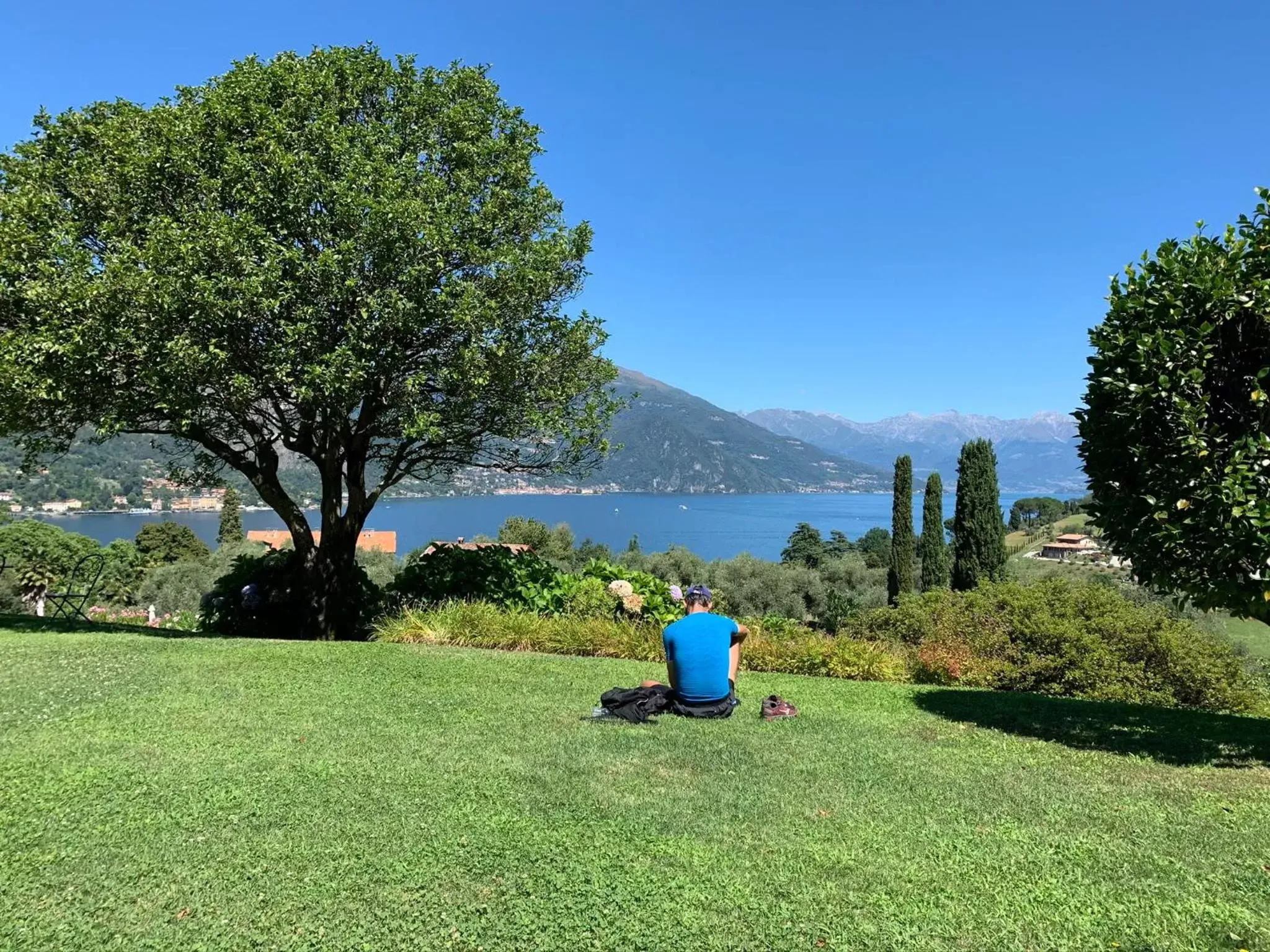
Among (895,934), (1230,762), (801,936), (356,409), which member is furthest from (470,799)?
(356,409)

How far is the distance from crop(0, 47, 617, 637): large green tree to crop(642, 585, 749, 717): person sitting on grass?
218 inches

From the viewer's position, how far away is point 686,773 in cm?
539

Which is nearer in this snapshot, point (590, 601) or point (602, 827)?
point (602, 827)

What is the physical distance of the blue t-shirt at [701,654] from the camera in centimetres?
689

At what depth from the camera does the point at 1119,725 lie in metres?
7.37

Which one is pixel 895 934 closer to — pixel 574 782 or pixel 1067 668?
pixel 574 782

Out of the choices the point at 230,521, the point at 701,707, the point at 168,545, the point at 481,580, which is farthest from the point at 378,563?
the point at 701,707

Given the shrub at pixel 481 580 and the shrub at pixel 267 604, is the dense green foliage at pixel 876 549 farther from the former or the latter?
the shrub at pixel 267 604

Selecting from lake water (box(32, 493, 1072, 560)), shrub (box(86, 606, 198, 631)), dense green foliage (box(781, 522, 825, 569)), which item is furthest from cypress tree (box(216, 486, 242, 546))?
dense green foliage (box(781, 522, 825, 569))

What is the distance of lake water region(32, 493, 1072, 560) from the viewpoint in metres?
82.6

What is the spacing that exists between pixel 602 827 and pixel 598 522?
128744 mm

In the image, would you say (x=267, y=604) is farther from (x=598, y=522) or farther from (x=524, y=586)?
(x=598, y=522)

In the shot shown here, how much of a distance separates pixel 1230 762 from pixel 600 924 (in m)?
5.45

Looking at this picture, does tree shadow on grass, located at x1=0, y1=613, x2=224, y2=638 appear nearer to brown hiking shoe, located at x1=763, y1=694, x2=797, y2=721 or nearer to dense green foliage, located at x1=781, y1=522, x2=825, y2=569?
brown hiking shoe, located at x1=763, y1=694, x2=797, y2=721
